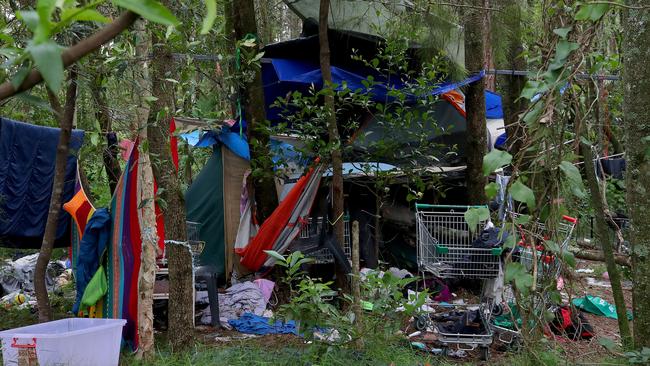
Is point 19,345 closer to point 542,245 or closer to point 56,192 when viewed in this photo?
point 56,192

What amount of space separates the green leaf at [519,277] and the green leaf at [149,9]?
6.08 ft

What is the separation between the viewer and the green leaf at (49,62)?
0.90 meters

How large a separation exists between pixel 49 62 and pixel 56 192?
12.1 feet

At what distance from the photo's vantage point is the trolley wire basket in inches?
204

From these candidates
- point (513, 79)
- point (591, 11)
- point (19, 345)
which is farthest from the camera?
point (513, 79)

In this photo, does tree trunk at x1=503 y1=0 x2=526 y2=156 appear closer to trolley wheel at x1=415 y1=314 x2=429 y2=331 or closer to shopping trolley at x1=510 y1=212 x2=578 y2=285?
trolley wheel at x1=415 y1=314 x2=429 y2=331

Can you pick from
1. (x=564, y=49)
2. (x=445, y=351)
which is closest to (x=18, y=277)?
(x=445, y=351)

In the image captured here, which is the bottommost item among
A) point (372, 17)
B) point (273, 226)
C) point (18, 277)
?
point (18, 277)

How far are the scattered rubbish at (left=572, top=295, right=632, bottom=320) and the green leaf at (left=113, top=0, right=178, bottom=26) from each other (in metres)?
5.58

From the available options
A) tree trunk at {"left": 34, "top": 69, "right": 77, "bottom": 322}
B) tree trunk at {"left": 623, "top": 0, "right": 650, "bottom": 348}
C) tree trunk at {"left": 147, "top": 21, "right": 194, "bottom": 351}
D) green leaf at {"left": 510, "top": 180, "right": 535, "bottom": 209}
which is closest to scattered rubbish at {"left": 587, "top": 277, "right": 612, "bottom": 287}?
tree trunk at {"left": 623, "top": 0, "right": 650, "bottom": 348}

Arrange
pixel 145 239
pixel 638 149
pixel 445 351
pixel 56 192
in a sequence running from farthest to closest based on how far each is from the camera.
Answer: pixel 445 351 → pixel 56 192 → pixel 145 239 → pixel 638 149

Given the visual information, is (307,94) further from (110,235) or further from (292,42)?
(110,235)

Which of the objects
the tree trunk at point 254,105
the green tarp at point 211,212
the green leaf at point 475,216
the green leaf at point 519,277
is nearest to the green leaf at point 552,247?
the green leaf at point 519,277

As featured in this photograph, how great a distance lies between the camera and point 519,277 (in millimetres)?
2459
